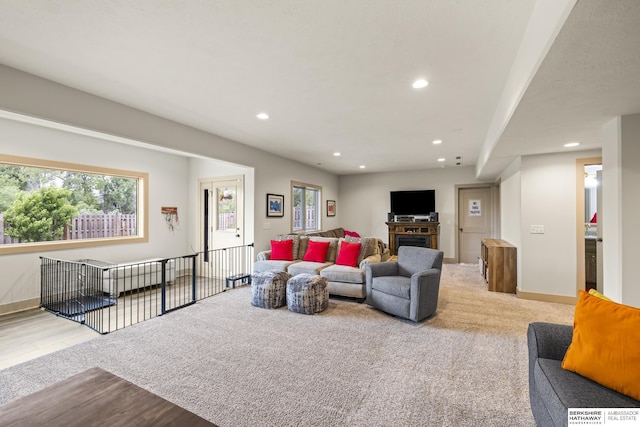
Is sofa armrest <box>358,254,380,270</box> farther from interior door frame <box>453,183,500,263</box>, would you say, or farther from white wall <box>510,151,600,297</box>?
interior door frame <box>453,183,500,263</box>

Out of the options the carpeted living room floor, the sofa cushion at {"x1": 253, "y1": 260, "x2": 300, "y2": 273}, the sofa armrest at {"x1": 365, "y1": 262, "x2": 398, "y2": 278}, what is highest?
the sofa armrest at {"x1": 365, "y1": 262, "x2": 398, "y2": 278}

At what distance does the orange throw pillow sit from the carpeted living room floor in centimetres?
68

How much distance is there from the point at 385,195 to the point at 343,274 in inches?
191

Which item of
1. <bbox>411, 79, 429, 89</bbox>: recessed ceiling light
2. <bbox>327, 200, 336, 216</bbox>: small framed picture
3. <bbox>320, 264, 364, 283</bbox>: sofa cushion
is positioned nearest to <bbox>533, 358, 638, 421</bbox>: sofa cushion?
<bbox>411, 79, 429, 89</bbox>: recessed ceiling light

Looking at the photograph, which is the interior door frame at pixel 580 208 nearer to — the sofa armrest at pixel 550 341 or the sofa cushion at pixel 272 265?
the sofa armrest at pixel 550 341

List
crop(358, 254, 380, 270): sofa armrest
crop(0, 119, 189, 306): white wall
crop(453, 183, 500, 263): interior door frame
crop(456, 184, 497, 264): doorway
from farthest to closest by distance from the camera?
crop(456, 184, 497, 264): doorway, crop(453, 183, 500, 263): interior door frame, crop(358, 254, 380, 270): sofa armrest, crop(0, 119, 189, 306): white wall

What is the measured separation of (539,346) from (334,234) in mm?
5721

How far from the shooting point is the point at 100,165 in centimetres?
486

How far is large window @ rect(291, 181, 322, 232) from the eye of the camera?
711 centimetres

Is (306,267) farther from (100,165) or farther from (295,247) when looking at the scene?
(100,165)

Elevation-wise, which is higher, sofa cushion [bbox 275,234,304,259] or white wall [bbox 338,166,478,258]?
white wall [bbox 338,166,478,258]

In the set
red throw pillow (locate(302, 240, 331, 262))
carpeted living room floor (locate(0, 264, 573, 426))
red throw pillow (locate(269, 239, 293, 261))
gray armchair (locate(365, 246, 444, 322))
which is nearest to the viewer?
carpeted living room floor (locate(0, 264, 573, 426))

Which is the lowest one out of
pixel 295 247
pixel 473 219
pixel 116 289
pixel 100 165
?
pixel 116 289

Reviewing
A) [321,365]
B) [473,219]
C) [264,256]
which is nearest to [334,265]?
[264,256]
